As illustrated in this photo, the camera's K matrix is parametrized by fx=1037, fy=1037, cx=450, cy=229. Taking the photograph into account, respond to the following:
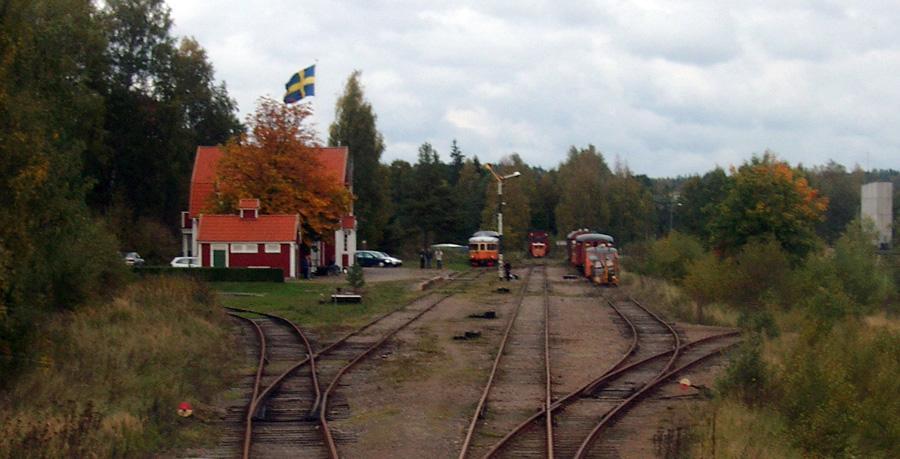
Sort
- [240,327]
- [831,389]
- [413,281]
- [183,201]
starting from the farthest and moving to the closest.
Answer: [183,201] → [413,281] → [240,327] → [831,389]

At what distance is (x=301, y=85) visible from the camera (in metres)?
62.3

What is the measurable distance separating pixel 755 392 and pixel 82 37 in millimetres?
37436

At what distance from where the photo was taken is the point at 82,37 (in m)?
45.2

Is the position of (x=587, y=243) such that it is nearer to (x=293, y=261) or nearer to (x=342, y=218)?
(x=342, y=218)

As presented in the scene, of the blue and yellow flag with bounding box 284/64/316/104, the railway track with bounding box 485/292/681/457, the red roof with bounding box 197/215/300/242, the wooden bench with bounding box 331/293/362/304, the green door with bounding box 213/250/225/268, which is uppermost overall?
the blue and yellow flag with bounding box 284/64/316/104

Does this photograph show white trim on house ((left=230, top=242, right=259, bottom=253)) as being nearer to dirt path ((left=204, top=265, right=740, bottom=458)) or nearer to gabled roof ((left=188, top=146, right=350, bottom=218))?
gabled roof ((left=188, top=146, right=350, bottom=218))

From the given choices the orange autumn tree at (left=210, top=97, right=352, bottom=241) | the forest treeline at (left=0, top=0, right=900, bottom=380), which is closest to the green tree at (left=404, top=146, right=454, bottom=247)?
the forest treeline at (left=0, top=0, right=900, bottom=380)

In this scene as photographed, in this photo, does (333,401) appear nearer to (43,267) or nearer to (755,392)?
(43,267)

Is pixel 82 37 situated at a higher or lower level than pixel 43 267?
higher

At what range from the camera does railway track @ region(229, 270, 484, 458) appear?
42.5 feet

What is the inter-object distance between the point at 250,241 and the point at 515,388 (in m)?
33.8

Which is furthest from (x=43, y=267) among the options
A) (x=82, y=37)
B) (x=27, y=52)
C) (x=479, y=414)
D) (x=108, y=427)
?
(x=82, y=37)

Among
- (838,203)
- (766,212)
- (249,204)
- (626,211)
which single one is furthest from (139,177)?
(838,203)

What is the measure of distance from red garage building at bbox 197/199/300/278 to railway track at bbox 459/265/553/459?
70.7 feet
